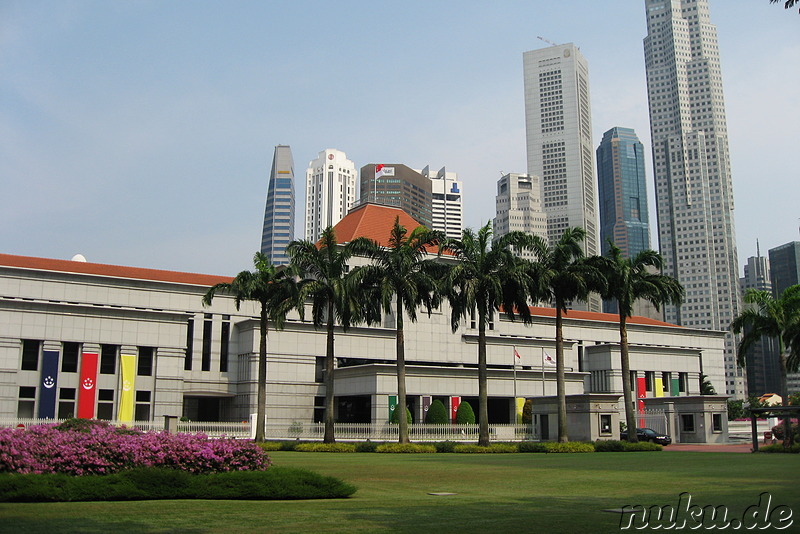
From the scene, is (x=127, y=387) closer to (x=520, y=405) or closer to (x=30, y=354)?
(x=30, y=354)

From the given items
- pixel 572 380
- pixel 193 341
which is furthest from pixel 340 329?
pixel 572 380

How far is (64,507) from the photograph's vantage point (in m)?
13.5

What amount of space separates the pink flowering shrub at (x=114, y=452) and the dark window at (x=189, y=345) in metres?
44.9

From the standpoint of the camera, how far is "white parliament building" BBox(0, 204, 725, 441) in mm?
53938

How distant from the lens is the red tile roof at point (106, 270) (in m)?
60.5

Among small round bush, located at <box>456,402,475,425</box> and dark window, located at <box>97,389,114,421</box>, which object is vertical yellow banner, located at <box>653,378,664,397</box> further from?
dark window, located at <box>97,389,114,421</box>

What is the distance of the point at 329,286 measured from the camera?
44750mm

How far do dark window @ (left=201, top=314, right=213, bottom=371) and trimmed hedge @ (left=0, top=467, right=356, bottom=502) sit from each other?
48241 mm

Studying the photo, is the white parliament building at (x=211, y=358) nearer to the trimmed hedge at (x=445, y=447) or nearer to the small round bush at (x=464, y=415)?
the small round bush at (x=464, y=415)

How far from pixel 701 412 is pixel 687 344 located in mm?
35687

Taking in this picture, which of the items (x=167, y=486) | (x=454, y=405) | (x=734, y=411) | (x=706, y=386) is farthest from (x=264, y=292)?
(x=734, y=411)

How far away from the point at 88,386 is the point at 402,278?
26068 mm

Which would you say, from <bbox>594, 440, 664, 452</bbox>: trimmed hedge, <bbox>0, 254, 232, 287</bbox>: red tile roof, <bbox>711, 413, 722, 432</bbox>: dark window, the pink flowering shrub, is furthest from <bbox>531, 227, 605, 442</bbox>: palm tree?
<bbox>0, 254, 232, 287</bbox>: red tile roof

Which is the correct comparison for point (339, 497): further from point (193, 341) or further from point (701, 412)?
point (193, 341)
